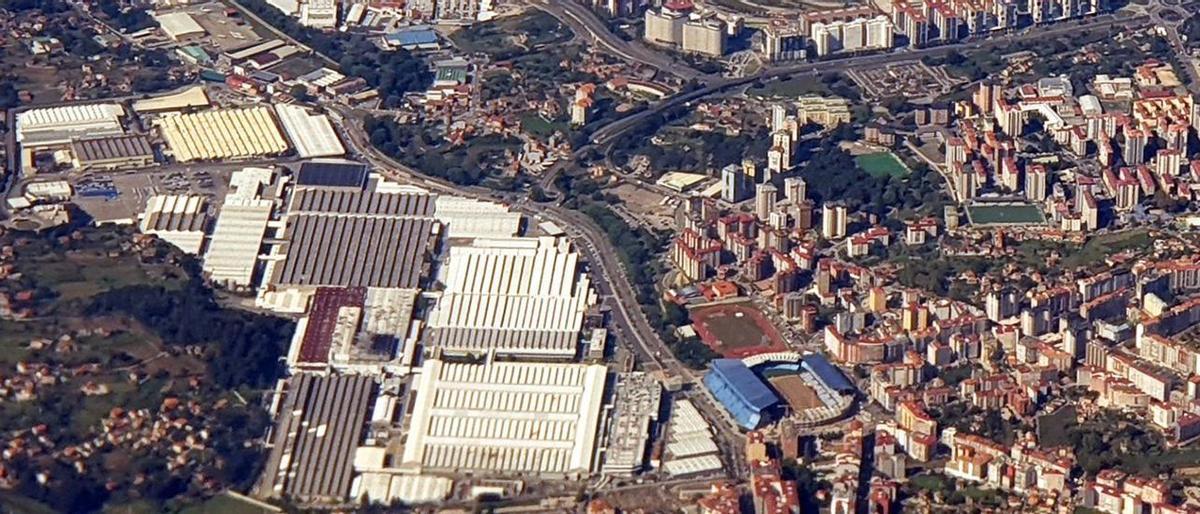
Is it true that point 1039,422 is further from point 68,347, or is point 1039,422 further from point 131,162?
point 131,162

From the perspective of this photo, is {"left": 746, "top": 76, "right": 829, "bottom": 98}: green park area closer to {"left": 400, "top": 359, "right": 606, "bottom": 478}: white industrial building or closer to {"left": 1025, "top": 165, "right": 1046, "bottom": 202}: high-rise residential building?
{"left": 1025, "top": 165, "right": 1046, "bottom": 202}: high-rise residential building

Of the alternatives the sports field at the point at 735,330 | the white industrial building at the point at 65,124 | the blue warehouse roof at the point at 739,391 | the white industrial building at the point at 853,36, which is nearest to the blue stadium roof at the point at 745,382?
the blue warehouse roof at the point at 739,391

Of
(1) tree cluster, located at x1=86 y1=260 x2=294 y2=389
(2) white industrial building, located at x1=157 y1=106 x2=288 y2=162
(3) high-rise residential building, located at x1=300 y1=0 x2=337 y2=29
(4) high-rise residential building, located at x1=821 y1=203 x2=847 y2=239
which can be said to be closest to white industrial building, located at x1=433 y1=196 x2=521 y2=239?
(1) tree cluster, located at x1=86 y1=260 x2=294 y2=389

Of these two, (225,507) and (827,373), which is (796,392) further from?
(225,507)

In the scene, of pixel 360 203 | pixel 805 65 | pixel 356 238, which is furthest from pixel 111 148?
pixel 805 65

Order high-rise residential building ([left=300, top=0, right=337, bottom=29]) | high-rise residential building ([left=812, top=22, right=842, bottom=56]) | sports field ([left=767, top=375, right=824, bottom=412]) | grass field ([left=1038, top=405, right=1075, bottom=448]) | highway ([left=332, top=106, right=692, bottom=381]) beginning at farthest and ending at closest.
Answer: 1. high-rise residential building ([left=300, top=0, right=337, bottom=29])
2. high-rise residential building ([left=812, top=22, right=842, bottom=56])
3. highway ([left=332, top=106, right=692, bottom=381])
4. sports field ([left=767, top=375, right=824, bottom=412])
5. grass field ([left=1038, top=405, right=1075, bottom=448])

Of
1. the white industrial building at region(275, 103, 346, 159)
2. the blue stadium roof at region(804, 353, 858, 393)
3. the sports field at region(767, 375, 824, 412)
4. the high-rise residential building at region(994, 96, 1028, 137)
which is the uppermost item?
the white industrial building at region(275, 103, 346, 159)

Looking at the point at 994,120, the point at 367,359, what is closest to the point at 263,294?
the point at 367,359
